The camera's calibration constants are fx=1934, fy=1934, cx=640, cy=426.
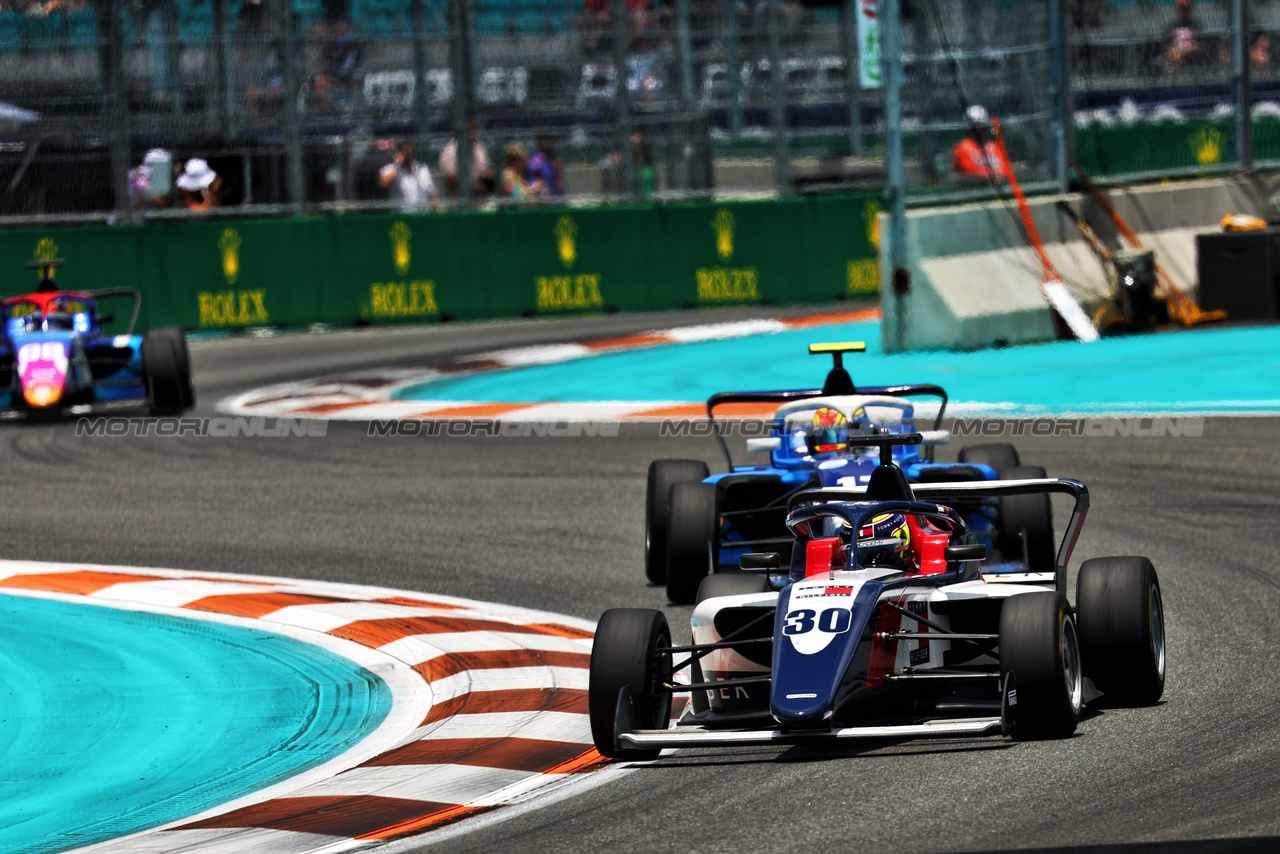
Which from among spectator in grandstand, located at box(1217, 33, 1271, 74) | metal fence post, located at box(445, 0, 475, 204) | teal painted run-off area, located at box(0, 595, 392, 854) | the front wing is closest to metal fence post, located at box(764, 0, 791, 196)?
metal fence post, located at box(445, 0, 475, 204)

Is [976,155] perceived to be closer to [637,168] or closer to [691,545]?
[637,168]

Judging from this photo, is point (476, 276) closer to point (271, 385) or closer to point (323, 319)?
point (323, 319)

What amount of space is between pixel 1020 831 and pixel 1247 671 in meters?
2.33

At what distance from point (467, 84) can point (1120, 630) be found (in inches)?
706

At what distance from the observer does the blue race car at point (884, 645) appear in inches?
245

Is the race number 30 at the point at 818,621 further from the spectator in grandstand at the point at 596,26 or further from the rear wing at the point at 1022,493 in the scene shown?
the spectator in grandstand at the point at 596,26

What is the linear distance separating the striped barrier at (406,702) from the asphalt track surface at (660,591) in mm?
287

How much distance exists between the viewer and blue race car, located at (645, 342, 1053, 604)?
917cm

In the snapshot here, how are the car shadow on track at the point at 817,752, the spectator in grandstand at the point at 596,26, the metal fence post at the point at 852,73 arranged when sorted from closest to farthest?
the car shadow on track at the point at 817,752
the spectator in grandstand at the point at 596,26
the metal fence post at the point at 852,73

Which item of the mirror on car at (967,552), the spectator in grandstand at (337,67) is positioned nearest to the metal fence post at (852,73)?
the spectator in grandstand at (337,67)

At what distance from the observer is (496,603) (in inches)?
378

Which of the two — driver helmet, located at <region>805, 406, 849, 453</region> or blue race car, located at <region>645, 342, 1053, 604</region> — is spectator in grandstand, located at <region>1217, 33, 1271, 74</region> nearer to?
blue race car, located at <region>645, 342, 1053, 604</region>

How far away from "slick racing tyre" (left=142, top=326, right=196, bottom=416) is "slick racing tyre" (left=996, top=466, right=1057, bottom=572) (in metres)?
8.92

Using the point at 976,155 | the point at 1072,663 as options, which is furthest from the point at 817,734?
the point at 976,155
